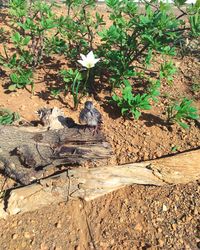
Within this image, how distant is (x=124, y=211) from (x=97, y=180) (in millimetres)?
312

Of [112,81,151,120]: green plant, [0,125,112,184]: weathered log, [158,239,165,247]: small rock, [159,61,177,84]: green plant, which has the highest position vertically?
[159,61,177,84]: green plant

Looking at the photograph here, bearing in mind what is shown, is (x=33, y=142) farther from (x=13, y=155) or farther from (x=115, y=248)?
(x=115, y=248)

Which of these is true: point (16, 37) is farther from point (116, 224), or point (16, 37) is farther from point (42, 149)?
point (116, 224)

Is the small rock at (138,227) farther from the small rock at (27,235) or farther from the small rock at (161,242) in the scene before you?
the small rock at (27,235)

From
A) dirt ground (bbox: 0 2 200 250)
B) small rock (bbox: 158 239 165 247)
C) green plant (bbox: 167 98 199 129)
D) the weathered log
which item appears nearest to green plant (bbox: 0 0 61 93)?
dirt ground (bbox: 0 2 200 250)

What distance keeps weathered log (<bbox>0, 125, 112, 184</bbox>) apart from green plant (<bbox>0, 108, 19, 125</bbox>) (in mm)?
256

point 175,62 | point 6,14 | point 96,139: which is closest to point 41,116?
point 96,139

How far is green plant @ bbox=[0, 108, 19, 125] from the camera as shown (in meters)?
3.23

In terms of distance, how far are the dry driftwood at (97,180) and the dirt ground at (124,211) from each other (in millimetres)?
63

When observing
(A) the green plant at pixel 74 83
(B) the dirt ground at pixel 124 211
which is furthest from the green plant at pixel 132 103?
(A) the green plant at pixel 74 83

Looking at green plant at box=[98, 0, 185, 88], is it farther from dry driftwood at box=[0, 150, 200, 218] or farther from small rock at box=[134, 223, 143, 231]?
small rock at box=[134, 223, 143, 231]

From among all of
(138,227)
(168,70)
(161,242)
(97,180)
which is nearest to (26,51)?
(168,70)

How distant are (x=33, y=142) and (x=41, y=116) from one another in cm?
32

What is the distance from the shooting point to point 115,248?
2631mm
